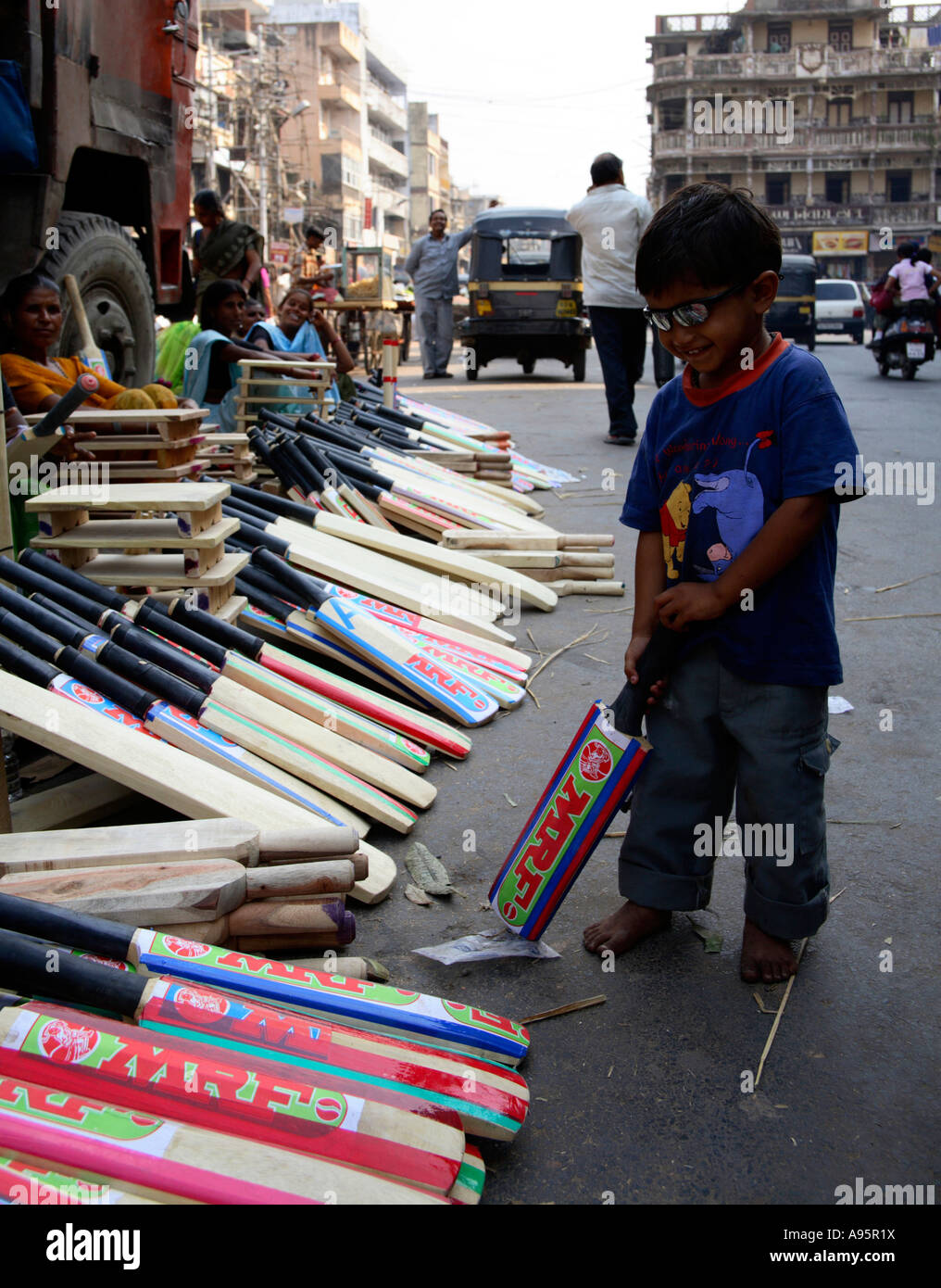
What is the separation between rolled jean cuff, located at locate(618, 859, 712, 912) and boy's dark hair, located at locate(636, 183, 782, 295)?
121cm

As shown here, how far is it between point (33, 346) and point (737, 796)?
11.2 feet

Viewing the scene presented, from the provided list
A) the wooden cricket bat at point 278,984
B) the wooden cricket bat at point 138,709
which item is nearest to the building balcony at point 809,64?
the wooden cricket bat at point 138,709

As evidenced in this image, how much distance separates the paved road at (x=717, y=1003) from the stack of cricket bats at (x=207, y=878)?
0.22 metres

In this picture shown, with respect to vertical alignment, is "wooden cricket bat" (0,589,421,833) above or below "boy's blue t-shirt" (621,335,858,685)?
below

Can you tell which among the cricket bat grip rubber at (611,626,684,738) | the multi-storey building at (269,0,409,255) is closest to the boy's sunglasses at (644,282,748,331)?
the cricket bat grip rubber at (611,626,684,738)

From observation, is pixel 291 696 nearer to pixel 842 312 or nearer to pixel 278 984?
pixel 278 984

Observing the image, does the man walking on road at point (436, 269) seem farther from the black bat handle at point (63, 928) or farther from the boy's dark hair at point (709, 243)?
the black bat handle at point (63, 928)

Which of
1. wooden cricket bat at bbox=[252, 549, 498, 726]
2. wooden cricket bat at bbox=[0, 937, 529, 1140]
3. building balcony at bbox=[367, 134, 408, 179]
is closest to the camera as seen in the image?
wooden cricket bat at bbox=[0, 937, 529, 1140]

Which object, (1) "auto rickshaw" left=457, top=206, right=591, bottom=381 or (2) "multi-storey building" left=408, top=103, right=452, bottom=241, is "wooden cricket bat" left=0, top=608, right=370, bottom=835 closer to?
(1) "auto rickshaw" left=457, top=206, right=591, bottom=381

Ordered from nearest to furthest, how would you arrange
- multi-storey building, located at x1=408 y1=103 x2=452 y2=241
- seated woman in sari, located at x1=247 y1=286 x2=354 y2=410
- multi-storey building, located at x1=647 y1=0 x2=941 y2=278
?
seated woman in sari, located at x1=247 y1=286 x2=354 y2=410 → multi-storey building, located at x1=647 y1=0 x2=941 y2=278 → multi-storey building, located at x1=408 y1=103 x2=452 y2=241

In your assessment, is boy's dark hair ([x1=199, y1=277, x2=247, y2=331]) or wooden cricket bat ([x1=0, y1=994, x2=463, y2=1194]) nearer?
wooden cricket bat ([x1=0, y1=994, x2=463, y2=1194])

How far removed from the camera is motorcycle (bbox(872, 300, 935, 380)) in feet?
49.9

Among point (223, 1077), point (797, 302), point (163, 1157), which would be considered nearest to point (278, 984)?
point (223, 1077)

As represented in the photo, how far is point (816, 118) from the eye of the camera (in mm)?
63219
